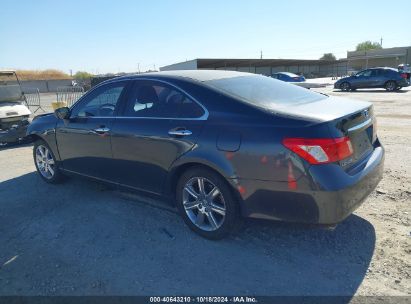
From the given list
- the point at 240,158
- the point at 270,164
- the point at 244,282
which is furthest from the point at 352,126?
the point at 244,282

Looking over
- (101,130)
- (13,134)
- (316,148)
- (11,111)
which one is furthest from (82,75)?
(316,148)

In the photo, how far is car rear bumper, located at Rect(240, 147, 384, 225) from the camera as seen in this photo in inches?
108

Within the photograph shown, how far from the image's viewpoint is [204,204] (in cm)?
346

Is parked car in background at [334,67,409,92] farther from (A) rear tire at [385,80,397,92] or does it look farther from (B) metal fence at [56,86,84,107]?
(B) metal fence at [56,86,84,107]

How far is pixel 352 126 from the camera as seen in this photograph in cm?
303

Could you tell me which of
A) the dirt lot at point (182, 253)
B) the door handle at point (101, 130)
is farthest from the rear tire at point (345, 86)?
Answer: the door handle at point (101, 130)

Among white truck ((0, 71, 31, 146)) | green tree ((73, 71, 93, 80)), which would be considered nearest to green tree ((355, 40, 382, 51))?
green tree ((73, 71, 93, 80))

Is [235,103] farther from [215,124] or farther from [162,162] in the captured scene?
[162,162]

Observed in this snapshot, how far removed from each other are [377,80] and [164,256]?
73.1 feet

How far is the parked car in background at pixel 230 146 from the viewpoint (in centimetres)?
279

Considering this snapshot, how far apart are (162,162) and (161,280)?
4.01ft

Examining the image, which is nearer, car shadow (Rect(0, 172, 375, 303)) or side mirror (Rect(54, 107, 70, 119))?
car shadow (Rect(0, 172, 375, 303))

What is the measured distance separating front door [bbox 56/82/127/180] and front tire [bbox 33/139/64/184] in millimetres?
344

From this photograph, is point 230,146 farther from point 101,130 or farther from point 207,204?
point 101,130
